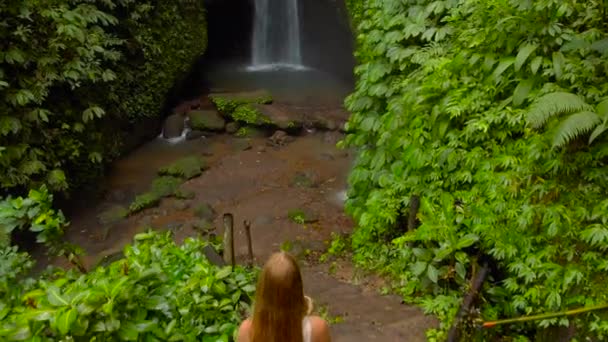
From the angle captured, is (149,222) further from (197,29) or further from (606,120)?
(606,120)

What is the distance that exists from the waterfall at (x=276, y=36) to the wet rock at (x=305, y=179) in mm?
7584

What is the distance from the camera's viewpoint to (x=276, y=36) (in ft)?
58.9

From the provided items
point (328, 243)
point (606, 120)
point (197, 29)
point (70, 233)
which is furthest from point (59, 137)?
point (606, 120)

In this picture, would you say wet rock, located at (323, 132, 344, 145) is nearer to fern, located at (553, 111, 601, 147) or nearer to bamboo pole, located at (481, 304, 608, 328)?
fern, located at (553, 111, 601, 147)

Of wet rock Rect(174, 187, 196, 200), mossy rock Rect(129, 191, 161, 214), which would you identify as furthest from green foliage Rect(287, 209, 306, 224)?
mossy rock Rect(129, 191, 161, 214)

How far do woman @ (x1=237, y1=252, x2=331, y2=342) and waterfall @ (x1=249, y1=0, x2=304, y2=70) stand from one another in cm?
1590

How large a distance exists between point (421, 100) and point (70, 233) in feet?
22.6

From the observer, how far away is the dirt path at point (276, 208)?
511cm

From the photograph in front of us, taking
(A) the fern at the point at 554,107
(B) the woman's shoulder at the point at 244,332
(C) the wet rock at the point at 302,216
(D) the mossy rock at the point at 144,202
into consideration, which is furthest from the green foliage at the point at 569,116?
(D) the mossy rock at the point at 144,202

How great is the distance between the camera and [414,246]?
5.45 metres

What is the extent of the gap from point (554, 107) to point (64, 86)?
7.89 m

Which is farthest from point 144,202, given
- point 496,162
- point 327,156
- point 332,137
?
point 496,162

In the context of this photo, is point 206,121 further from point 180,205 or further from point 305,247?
point 305,247

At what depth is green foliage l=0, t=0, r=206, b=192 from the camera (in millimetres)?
7828
